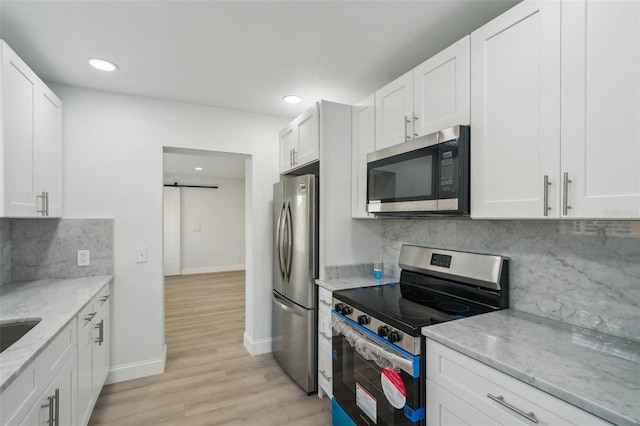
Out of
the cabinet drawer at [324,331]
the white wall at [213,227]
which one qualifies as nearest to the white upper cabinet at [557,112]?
the cabinet drawer at [324,331]

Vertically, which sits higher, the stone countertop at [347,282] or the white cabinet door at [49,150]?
the white cabinet door at [49,150]

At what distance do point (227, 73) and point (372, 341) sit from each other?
214cm

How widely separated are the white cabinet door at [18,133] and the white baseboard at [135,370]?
1542mm

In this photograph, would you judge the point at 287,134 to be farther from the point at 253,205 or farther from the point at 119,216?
the point at 119,216

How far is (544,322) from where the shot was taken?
148 cm

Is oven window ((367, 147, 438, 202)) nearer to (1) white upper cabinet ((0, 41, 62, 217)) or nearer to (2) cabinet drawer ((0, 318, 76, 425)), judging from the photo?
(2) cabinet drawer ((0, 318, 76, 425))

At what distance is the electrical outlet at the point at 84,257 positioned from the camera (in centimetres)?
259

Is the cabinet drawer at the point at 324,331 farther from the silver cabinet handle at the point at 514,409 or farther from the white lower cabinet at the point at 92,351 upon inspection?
the white lower cabinet at the point at 92,351

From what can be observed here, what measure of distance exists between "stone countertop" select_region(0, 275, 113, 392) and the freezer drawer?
4.79 ft

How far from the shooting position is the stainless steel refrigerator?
Answer: 8.03 feet

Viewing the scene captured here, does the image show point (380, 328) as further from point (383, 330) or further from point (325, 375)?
point (325, 375)

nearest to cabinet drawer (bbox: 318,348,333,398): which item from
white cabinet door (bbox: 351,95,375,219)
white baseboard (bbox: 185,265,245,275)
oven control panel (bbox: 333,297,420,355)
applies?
oven control panel (bbox: 333,297,420,355)

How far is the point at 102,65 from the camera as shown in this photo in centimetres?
221

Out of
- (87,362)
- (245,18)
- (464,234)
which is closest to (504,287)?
(464,234)
